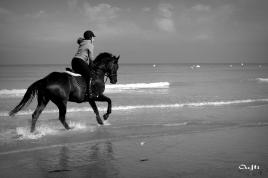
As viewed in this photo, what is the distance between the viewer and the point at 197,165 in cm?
655

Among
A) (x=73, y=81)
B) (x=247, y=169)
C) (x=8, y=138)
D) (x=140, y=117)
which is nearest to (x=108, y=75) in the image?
(x=73, y=81)

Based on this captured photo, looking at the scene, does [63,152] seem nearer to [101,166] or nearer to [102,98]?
[101,166]

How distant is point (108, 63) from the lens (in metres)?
11.5

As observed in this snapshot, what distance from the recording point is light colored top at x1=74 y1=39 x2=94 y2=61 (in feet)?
35.3

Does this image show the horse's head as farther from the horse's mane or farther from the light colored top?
the light colored top

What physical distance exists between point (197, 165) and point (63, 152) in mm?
2854

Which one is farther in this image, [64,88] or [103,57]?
[103,57]

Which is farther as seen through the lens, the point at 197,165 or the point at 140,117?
the point at 140,117

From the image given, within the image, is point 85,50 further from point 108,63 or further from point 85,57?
point 108,63

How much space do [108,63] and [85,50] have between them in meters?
1.02

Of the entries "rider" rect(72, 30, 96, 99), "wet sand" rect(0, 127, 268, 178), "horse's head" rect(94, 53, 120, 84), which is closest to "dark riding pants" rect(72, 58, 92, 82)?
"rider" rect(72, 30, 96, 99)

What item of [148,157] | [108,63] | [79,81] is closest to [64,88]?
[79,81]

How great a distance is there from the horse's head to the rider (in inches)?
23.7

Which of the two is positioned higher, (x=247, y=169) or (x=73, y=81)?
(x=73, y=81)
